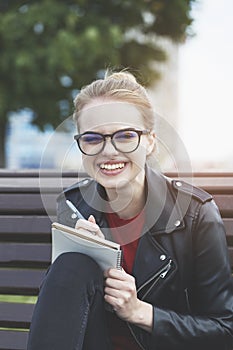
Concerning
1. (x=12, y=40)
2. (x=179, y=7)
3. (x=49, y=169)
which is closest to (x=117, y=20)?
(x=179, y=7)

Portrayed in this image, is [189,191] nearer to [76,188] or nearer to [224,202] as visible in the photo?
[224,202]

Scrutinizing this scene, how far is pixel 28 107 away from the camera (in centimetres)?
1247

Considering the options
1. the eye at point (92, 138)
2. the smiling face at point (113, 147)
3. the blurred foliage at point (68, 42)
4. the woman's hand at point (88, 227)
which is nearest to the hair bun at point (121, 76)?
the smiling face at point (113, 147)

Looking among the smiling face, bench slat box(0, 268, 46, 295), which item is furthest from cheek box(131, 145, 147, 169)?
bench slat box(0, 268, 46, 295)

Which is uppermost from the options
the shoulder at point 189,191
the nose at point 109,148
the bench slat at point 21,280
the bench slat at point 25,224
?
the nose at point 109,148

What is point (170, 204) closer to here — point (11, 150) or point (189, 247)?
point (189, 247)

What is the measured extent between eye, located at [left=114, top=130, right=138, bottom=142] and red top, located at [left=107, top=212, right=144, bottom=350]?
0.84 feet

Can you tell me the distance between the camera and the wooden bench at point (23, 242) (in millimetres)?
2432

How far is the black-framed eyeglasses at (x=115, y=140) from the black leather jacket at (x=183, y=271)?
6.2 inches

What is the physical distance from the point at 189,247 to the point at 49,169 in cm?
70

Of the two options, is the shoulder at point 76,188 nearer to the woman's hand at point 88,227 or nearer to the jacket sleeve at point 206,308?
the woman's hand at point 88,227

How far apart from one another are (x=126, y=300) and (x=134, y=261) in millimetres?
181

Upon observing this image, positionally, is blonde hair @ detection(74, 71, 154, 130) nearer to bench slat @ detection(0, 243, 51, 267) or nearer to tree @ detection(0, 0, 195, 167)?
bench slat @ detection(0, 243, 51, 267)

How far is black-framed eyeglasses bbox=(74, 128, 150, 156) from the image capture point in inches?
80.6
